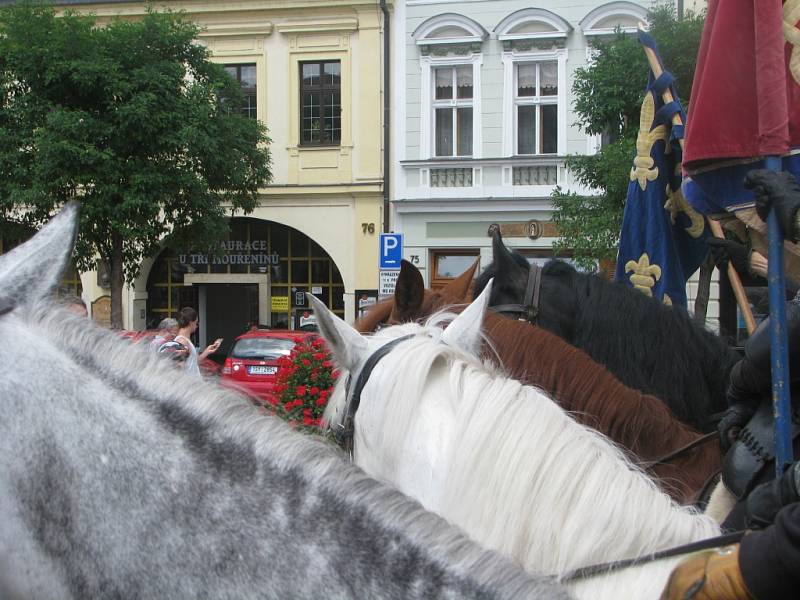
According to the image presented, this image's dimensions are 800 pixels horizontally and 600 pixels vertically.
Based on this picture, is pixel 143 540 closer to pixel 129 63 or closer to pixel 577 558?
pixel 577 558

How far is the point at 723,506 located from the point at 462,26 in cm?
1720

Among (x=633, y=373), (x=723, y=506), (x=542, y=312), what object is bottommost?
(x=723, y=506)

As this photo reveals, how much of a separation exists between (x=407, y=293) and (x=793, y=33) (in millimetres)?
1576

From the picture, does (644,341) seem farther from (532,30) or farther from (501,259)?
(532,30)

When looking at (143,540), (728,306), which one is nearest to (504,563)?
(143,540)

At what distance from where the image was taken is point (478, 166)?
59.1ft

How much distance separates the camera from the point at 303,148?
19172 millimetres

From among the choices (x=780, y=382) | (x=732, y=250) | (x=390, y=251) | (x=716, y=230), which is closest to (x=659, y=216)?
(x=716, y=230)

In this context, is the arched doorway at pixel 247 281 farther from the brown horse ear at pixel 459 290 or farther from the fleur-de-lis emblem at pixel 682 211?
the brown horse ear at pixel 459 290

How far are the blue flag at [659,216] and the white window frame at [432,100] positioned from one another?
538 inches

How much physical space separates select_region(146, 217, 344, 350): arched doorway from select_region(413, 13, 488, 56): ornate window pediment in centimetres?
525

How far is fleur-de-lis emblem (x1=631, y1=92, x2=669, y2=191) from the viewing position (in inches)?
174

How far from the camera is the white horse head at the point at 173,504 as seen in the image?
3.31 ft

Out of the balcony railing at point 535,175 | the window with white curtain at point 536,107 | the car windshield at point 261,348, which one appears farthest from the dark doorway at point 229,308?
A: the window with white curtain at point 536,107
